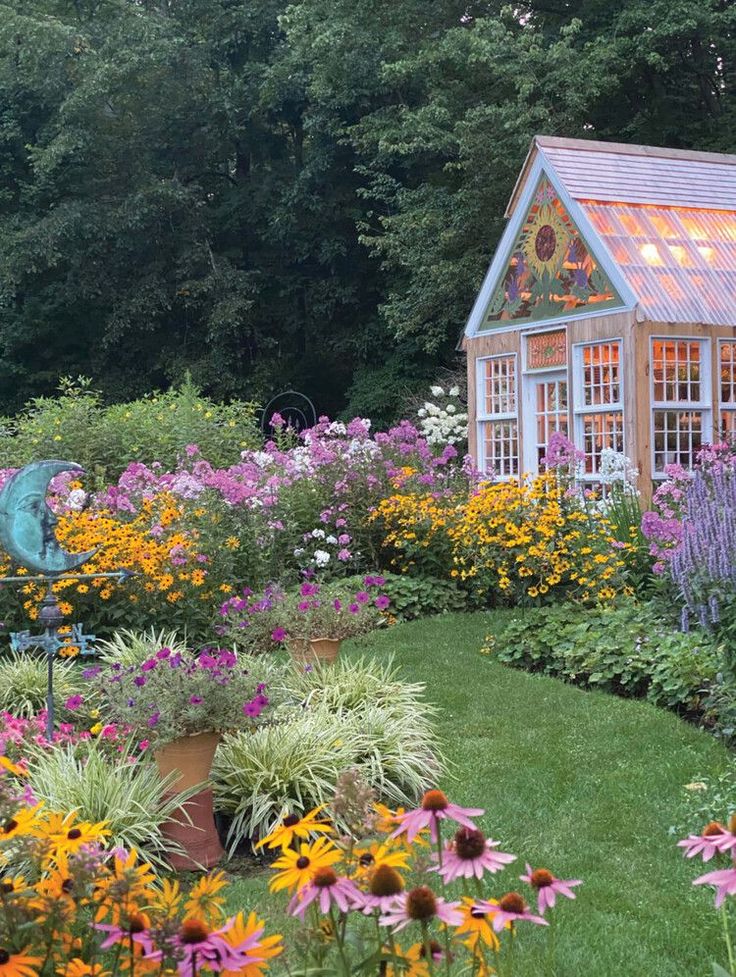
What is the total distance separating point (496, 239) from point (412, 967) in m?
18.4

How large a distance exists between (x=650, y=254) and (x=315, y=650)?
6.75m

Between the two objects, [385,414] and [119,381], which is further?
[119,381]

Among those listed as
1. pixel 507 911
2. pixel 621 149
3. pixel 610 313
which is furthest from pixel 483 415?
pixel 507 911

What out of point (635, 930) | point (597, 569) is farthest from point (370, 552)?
point (635, 930)

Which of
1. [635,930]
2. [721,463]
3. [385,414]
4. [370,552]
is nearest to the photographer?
[635,930]

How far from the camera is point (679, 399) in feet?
35.2

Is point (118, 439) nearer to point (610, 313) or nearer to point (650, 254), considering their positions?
point (610, 313)

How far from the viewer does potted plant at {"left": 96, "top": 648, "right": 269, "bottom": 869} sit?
13.1 ft

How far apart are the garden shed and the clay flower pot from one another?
7.10 m

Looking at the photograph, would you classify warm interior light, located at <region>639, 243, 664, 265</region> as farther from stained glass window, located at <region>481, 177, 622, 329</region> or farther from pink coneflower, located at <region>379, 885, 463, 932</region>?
pink coneflower, located at <region>379, 885, 463, 932</region>

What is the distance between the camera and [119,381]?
24.9 meters

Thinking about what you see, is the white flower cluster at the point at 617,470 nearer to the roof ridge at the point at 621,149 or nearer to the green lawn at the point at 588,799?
the green lawn at the point at 588,799

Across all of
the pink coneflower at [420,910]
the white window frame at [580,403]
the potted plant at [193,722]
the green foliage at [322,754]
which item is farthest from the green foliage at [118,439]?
the pink coneflower at [420,910]

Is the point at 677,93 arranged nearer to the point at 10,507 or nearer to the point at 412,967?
the point at 10,507
